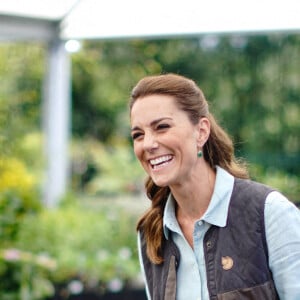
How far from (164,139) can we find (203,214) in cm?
26

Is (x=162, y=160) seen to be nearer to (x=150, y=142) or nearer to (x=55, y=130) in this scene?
(x=150, y=142)

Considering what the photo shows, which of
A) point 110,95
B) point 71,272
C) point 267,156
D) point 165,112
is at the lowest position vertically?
point 71,272

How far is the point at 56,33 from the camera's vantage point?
25.1 ft

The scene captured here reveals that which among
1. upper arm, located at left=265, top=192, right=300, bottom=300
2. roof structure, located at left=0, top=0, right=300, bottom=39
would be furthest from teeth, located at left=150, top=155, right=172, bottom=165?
roof structure, located at left=0, top=0, right=300, bottom=39

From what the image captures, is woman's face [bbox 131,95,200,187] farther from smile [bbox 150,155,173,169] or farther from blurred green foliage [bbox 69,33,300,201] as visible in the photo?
blurred green foliage [bbox 69,33,300,201]

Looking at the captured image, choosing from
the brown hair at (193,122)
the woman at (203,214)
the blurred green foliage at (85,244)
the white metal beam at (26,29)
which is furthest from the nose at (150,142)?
the white metal beam at (26,29)

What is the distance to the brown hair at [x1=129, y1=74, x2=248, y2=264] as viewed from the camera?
2.38m

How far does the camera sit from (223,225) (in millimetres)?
2328

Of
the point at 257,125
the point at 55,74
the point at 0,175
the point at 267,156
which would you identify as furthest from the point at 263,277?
the point at 257,125

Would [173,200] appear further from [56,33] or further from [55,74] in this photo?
[55,74]

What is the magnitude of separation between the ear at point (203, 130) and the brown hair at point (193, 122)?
18 mm

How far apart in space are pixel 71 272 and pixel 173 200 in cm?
355

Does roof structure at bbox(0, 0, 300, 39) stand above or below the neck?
above

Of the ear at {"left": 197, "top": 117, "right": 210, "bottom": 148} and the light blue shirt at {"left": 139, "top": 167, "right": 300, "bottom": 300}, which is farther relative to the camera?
the ear at {"left": 197, "top": 117, "right": 210, "bottom": 148}
